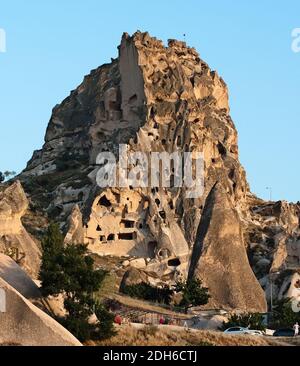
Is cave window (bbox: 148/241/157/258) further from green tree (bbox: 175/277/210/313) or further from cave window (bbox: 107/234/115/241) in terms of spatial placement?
green tree (bbox: 175/277/210/313)

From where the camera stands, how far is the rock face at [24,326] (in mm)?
28906

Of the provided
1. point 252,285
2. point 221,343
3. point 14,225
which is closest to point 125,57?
point 252,285

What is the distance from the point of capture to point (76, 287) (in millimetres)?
35406

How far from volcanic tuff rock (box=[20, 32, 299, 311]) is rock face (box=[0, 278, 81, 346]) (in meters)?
39.1

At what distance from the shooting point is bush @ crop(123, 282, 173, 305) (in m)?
65.1

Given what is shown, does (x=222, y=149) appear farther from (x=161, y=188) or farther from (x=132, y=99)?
(x=161, y=188)

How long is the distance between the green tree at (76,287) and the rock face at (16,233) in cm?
1116

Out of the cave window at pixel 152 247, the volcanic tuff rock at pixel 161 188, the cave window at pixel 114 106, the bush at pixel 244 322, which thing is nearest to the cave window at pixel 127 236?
the volcanic tuff rock at pixel 161 188

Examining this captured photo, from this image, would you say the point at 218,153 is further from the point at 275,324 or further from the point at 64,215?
the point at 275,324

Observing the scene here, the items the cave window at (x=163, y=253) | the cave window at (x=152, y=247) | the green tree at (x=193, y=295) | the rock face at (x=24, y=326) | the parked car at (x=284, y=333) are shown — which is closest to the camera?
the rock face at (x=24, y=326)

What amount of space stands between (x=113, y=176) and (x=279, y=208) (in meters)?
23.5

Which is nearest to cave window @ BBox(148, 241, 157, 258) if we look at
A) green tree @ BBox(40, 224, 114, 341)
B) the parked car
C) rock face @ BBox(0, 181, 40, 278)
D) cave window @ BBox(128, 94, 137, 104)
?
cave window @ BBox(128, 94, 137, 104)

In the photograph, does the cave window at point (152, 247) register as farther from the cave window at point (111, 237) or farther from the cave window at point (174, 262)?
the cave window at point (111, 237)

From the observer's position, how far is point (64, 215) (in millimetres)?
88375
